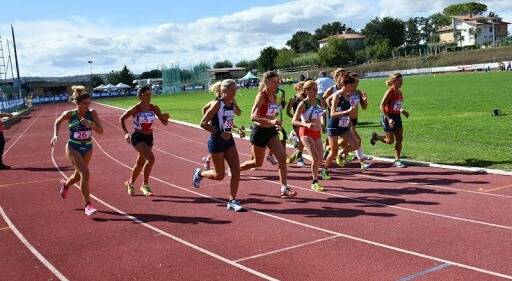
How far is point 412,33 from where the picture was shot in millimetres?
129875

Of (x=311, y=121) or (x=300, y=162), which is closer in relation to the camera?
(x=311, y=121)

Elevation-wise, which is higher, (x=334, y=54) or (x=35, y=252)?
(x=334, y=54)

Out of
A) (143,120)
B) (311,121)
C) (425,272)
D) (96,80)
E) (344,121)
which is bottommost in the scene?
(425,272)

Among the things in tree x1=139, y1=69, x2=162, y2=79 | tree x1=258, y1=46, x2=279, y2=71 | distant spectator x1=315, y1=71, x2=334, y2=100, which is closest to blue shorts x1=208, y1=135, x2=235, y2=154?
distant spectator x1=315, y1=71, x2=334, y2=100

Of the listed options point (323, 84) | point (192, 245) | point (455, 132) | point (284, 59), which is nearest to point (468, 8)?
point (284, 59)

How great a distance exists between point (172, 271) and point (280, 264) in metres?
1.14

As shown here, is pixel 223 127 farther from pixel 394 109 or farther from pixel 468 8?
pixel 468 8

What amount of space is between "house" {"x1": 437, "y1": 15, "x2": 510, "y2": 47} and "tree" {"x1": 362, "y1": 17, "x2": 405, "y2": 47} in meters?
14.1

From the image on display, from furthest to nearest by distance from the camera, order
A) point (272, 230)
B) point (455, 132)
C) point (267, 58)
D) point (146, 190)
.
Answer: point (267, 58), point (455, 132), point (146, 190), point (272, 230)

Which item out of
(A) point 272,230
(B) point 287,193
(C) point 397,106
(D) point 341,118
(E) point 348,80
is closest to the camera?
(A) point 272,230

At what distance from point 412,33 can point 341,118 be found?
126375mm

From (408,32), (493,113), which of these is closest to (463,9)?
(408,32)

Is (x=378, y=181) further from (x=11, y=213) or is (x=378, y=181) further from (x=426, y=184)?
(x=11, y=213)

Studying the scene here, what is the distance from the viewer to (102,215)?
8.70 m
